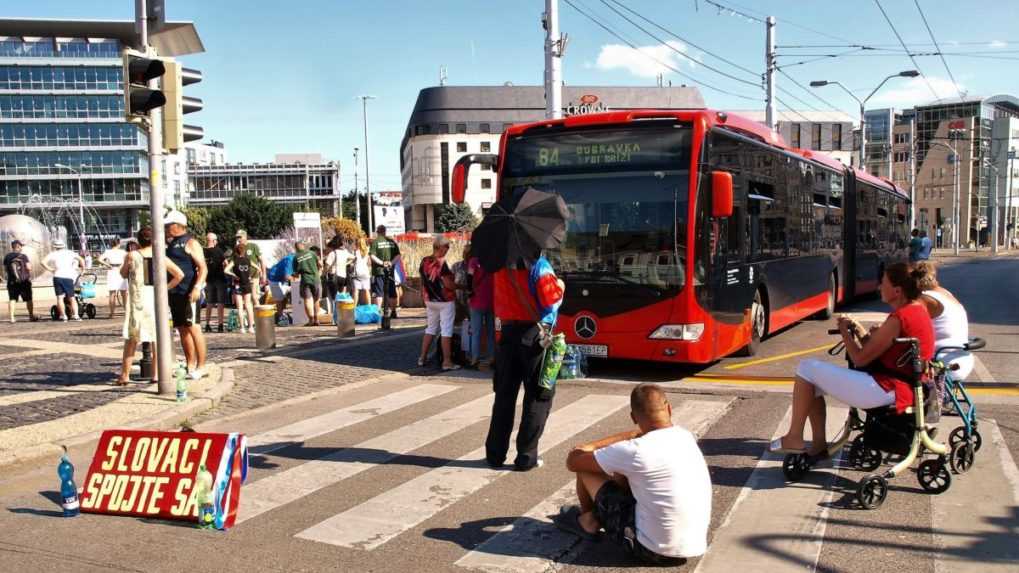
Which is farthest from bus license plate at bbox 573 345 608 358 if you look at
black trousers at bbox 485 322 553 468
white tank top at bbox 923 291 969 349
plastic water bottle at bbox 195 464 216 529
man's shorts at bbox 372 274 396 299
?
man's shorts at bbox 372 274 396 299

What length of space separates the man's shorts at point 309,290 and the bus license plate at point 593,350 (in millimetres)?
7913

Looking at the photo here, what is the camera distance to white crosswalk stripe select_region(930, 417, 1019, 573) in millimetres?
4274

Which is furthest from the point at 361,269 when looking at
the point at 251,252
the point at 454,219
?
the point at 454,219

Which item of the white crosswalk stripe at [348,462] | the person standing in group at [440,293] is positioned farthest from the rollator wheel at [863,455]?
the person standing in group at [440,293]

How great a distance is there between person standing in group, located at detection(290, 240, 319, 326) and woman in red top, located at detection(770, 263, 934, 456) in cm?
1180

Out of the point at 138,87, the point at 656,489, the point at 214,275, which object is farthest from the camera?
the point at 214,275

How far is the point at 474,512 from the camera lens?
5172 millimetres

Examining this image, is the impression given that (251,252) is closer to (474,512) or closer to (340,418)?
(340,418)

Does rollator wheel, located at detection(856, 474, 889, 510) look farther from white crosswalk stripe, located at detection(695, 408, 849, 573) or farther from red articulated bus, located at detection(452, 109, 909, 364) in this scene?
red articulated bus, located at detection(452, 109, 909, 364)

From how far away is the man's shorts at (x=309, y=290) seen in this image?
642 inches

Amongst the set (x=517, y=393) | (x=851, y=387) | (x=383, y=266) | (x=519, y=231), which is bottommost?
(x=517, y=393)

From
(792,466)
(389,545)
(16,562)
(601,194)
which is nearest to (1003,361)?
(601,194)

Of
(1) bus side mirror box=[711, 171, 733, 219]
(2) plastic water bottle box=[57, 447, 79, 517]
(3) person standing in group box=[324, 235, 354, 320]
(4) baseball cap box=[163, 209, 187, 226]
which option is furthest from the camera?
(3) person standing in group box=[324, 235, 354, 320]

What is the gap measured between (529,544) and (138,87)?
20.8 ft
